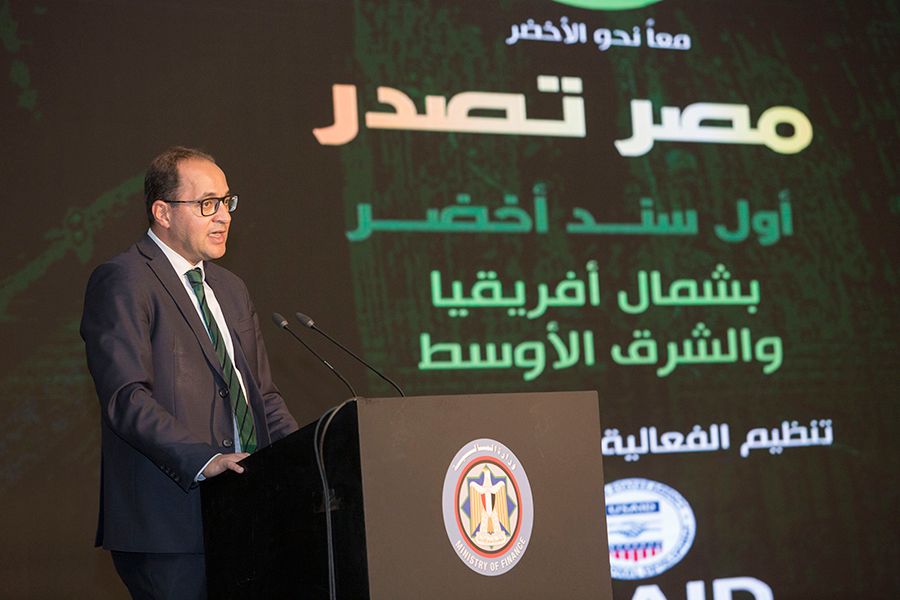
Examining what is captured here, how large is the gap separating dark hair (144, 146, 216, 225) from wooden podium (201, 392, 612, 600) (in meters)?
0.67

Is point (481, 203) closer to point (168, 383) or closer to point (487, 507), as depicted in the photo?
point (168, 383)

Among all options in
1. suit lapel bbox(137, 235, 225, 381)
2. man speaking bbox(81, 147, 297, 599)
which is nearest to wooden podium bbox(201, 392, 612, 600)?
man speaking bbox(81, 147, 297, 599)

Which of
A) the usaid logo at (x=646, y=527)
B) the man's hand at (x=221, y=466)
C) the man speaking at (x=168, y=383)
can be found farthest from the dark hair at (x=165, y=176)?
the usaid logo at (x=646, y=527)

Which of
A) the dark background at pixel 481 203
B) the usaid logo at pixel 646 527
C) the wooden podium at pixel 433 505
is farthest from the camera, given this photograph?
the usaid logo at pixel 646 527

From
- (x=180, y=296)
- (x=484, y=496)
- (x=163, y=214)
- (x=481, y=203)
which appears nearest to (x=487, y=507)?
(x=484, y=496)

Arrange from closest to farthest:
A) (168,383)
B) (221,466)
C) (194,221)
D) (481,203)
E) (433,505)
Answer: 1. (433,505)
2. (221,466)
3. (168,383)
4. (194,221)
5. (481,203)

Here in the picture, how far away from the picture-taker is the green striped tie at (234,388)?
2361 mm

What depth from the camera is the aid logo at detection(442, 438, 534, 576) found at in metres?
1.91

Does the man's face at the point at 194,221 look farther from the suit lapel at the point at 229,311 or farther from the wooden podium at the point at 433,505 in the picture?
the wooden podium at the point at 433,505

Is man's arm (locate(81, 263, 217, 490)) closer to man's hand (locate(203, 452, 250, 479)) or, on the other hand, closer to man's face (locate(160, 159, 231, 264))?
man's hand (locate(203, 452, 250, 479))

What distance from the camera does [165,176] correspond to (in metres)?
2.46

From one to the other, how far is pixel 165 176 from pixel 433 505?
1017mm

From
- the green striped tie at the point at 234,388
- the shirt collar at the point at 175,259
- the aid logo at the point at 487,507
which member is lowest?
the aid logo at the point at 487,507

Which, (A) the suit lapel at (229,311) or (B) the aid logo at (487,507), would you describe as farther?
(A) the suit lapel at (229,311)
